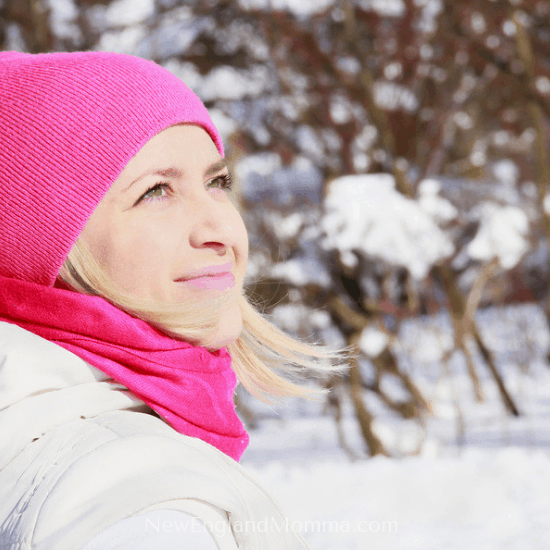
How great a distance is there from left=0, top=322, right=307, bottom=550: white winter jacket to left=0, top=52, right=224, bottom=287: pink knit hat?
19cm

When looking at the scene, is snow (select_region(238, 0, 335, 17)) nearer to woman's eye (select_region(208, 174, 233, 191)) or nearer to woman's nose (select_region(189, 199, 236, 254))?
woman's eye (select_region(208, 174, 233, 191))

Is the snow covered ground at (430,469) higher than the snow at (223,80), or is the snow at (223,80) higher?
the snow at (223,80)

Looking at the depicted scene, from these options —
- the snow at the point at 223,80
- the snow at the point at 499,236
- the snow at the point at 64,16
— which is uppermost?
the snow at the point at 64,16

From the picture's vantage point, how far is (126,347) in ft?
3.89

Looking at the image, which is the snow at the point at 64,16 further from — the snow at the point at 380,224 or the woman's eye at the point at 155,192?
the woman's eye at the point at 155,192

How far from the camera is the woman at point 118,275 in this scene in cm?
102

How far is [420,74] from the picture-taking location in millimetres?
6266

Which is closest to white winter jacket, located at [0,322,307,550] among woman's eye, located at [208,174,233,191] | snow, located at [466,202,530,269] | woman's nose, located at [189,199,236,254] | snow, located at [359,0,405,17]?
woman's nose, located at [189,199,236,254]

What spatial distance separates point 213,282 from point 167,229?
0.14m

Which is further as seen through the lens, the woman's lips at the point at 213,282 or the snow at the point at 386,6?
the snow at the point at 386,6

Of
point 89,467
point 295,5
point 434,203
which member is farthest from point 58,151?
point 295,5

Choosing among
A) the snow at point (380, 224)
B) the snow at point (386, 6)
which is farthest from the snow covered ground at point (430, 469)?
the snow at point (386, 6)

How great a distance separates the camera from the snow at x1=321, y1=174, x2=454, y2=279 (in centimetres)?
520

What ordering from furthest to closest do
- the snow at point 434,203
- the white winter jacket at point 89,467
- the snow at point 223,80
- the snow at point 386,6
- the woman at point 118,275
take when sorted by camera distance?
the snow at point 223,80, the snow at point 386,6, the snow at point 434,203, the woman at point 118,275, the white winter jacket at point 89,467
